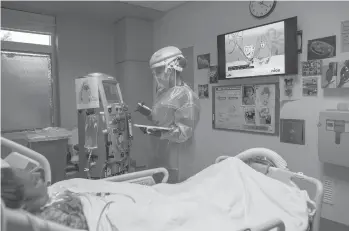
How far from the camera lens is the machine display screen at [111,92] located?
116 inches

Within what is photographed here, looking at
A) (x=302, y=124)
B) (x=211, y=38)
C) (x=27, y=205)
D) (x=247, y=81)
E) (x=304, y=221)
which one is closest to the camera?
(x=27, y=205)

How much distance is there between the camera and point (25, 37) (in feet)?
12.7

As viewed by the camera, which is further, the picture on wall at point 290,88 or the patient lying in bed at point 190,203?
the picture on wall at point 290,88

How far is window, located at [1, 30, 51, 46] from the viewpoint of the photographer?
3711mm

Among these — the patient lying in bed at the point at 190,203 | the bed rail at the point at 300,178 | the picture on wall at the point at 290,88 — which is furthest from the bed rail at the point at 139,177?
the picture on wall at the point at 290,88

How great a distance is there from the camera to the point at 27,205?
1.00m

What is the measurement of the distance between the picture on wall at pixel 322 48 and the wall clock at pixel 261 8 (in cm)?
59

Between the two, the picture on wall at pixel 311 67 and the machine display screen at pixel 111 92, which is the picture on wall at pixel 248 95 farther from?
the machine display screen at pixel 111 92

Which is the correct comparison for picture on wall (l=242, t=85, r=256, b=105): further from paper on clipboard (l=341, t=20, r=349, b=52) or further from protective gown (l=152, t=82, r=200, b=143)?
paper on clipboard (l=341, t=20, r=349, b=52)

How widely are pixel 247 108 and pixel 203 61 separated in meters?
0.93

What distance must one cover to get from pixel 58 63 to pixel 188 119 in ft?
7.70

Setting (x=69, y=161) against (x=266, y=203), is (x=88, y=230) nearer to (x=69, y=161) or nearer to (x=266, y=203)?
(x=266, y=203)

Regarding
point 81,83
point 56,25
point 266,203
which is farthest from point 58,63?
point 266,203

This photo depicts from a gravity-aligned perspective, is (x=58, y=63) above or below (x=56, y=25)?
below
